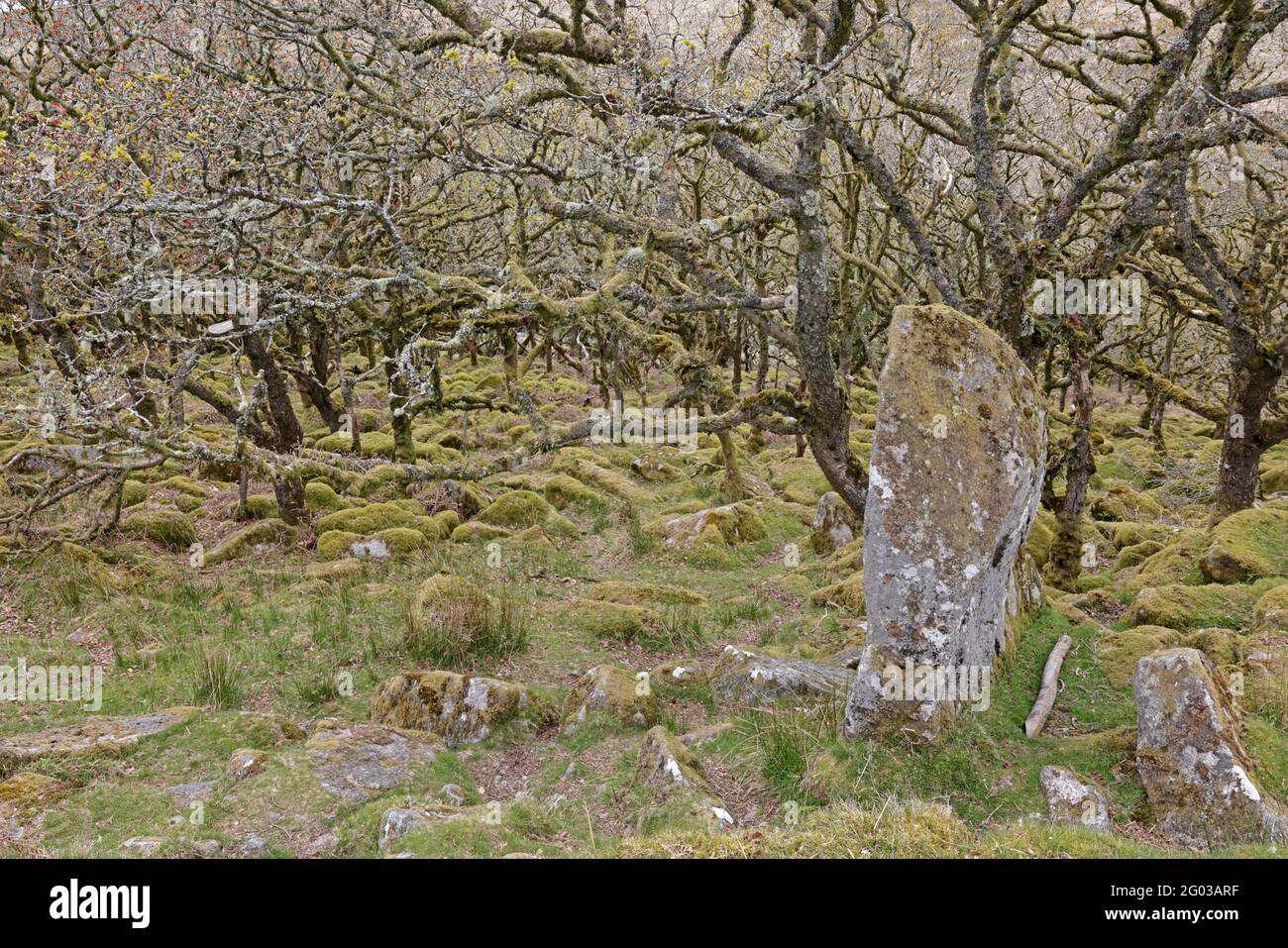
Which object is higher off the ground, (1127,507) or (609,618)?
(1127,507)

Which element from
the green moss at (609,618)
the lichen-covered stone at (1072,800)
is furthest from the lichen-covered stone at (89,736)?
the lichen-covered stone at (1072,800)

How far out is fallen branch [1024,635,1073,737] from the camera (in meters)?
6.00

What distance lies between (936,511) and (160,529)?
10487 millimetres

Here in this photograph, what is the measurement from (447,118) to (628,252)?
246cm

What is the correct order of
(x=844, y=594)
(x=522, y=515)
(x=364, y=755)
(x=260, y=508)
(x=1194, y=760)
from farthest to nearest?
1. (x=522, y=515)
2. (x=260, y=508)
3. (x=844, y=594)
4. (x=364, y=755)
5. (x=1194, y=760)

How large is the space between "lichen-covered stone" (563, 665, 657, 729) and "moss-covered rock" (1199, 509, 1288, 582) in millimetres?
6149

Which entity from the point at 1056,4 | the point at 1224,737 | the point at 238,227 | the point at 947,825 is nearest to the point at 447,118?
the point at 238,227

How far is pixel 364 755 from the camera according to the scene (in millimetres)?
6008

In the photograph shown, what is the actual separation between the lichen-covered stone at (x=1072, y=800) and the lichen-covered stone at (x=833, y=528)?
6626 millimetres

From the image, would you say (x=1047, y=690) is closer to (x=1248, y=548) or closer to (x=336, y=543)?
(x=1248, y=548)

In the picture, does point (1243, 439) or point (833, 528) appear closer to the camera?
point (1243, 439)

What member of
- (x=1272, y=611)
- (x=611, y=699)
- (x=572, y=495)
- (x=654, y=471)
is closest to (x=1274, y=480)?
A: (x=1272, y=611)

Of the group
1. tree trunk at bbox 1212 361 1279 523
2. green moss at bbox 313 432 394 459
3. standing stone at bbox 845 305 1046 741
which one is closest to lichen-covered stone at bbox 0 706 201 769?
standing stone at bbox 845 305 1046 741

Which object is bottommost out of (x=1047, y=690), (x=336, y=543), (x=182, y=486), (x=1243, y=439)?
(x=1047, y=690)
